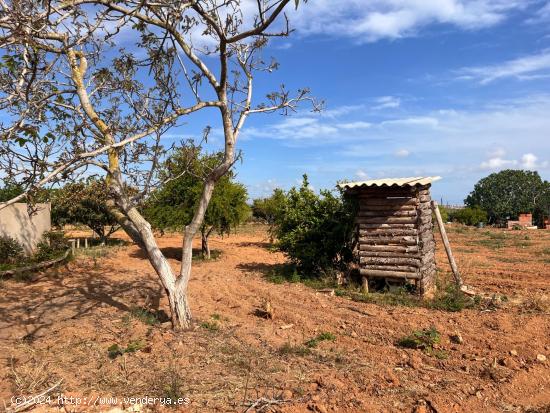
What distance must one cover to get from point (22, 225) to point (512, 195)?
4953 cm

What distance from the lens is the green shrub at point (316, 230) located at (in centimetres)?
1148

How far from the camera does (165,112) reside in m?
6.62

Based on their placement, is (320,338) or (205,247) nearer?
(320,338)

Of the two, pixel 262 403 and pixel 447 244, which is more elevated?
pixel 447 244

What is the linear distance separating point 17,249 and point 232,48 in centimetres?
1021

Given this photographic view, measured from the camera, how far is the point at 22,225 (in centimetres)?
1396

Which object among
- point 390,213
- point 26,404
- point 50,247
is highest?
point 390,213

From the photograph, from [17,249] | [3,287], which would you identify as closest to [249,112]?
[3,287]

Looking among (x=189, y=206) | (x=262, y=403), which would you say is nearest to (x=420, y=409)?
(x=262, y=403)

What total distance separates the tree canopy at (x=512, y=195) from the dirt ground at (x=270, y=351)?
137 ft

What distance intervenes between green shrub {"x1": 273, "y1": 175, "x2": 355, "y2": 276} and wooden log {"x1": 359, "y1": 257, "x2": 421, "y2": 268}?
118cm

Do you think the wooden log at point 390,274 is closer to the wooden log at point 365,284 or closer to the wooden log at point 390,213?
the wooden log at point 365,284

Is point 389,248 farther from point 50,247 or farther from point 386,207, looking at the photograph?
point 50,247

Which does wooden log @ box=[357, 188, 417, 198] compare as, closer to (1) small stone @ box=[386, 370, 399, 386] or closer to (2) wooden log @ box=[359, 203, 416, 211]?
(2) wooden log @ box=[359, 203, 416, 211]
